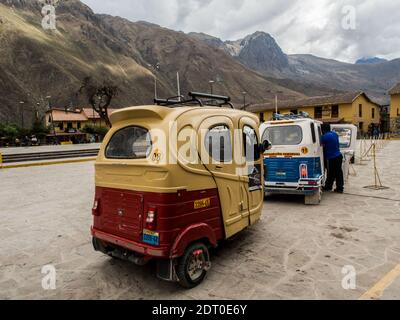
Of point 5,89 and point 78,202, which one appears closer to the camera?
point 78,202

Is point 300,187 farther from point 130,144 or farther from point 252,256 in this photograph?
point 130,144

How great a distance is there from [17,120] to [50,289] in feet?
304

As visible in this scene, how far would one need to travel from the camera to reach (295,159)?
7.71 m

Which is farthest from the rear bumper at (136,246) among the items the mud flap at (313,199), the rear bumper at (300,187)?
the mud flap at (313,199)

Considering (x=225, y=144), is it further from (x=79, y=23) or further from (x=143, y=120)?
(x=79, y=23)

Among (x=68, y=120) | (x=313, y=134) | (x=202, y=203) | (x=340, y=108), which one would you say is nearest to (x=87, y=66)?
(x=68, y=120)

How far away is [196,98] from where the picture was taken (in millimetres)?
4746

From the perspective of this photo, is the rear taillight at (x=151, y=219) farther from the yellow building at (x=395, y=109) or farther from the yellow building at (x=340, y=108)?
the yellow building at (x=395, y=109)

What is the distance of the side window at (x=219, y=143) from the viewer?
4246 mm

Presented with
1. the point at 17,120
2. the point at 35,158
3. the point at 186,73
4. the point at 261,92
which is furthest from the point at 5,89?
the point at 261,92

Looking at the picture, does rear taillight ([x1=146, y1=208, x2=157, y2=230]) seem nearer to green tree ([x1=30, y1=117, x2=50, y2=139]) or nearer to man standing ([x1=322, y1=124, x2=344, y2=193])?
man standing ([x1=322, y1=124, x2=344, y2=193])

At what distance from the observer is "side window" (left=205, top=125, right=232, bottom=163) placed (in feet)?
13.9

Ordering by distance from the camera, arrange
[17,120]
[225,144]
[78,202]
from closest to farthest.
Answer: [225,144]
[78,202]
[17,120]

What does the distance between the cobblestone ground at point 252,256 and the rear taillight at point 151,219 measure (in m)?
0.91
